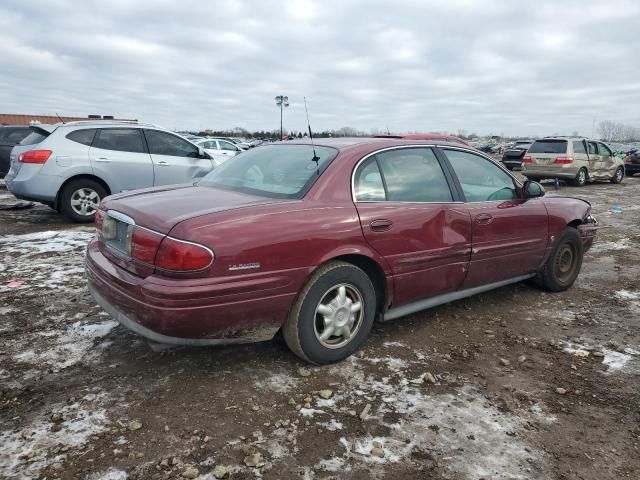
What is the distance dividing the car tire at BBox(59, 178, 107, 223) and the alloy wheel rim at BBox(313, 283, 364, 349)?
5.92m

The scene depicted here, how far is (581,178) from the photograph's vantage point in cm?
1597

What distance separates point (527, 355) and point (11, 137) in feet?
42.3

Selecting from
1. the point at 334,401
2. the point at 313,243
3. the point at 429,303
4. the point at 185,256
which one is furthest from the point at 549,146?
the point at 185,256

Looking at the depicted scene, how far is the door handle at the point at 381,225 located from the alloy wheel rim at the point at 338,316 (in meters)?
0.42

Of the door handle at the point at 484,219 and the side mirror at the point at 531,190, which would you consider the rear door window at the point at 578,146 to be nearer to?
the side mirror at the point at 531,190

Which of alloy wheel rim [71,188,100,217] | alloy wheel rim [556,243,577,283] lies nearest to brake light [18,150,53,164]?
alloy wheel rim [71,188,100,217]

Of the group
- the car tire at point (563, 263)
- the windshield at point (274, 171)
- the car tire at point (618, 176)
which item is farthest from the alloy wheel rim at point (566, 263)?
the car tire at point (618, 176)

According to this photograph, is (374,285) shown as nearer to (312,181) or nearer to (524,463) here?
(312,181)

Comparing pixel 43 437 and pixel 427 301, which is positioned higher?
pixel 427 301

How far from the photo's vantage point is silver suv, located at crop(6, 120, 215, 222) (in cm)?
734

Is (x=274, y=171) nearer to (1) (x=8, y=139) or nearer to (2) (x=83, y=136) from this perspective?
(2) (x=83, y=136)

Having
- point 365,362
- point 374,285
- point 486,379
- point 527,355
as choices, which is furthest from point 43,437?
point 527,355

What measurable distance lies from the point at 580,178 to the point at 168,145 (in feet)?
44.7

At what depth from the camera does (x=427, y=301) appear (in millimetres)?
3666
